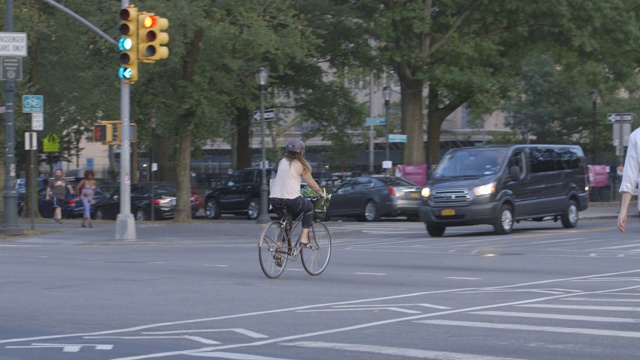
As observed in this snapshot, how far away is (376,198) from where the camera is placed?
3206 cm

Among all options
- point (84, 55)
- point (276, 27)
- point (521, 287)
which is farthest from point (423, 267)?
point (84, 55)

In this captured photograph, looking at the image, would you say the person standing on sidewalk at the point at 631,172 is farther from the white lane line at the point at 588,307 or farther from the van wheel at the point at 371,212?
the van wheel at the point at 371,212

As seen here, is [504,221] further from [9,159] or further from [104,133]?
[9,159]

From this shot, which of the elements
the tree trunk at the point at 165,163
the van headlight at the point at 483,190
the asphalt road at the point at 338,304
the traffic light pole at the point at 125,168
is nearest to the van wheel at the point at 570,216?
the van headlight at the point at 483,190

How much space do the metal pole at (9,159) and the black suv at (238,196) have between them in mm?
10845

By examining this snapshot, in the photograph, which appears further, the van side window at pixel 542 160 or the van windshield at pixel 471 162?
the van side window at pixel 542 160

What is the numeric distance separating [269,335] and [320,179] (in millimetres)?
37206

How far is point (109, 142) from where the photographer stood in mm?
23609

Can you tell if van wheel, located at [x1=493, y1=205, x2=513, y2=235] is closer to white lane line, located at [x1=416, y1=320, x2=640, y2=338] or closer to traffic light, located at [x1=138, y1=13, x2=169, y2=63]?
traffic light, located at [x1=138, y1=13, x2=169, y2=63]

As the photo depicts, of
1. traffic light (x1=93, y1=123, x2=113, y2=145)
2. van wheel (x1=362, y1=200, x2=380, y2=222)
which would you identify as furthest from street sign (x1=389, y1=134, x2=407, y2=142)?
traffic light (x1=93, y1=123, x2=113, y2=145)

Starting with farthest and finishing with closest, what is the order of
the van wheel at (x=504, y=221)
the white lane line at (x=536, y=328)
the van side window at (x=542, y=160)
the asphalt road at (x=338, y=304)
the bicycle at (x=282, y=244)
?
the van side window at (x=542, y=160)
the van wheel at (x=504, y=221)
the bicycle at (x=282, y=244)
the white lane line at (x=536, y=328)
the asphalt road at (x=338, y=304)

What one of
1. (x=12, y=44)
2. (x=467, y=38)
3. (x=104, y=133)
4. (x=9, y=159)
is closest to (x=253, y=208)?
(x=467, y=38)

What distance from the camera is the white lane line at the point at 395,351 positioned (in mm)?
7375

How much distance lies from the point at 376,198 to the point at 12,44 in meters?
12.3
